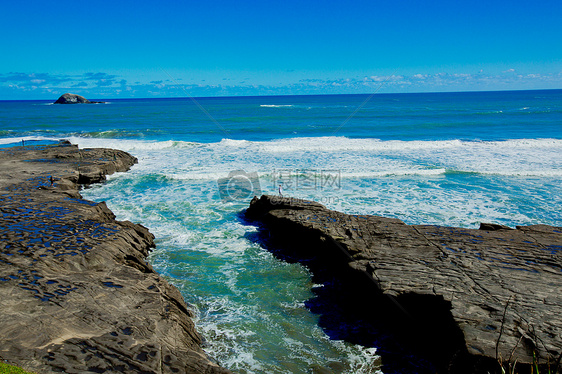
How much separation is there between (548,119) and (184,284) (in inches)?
2193

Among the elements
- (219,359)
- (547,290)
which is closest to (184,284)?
(219,359)

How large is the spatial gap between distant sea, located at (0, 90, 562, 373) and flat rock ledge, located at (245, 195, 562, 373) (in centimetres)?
99

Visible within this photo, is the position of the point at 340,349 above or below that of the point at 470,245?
below

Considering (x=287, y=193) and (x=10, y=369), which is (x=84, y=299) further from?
(x=287, y=193)

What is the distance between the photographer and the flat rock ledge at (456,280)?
230 inches

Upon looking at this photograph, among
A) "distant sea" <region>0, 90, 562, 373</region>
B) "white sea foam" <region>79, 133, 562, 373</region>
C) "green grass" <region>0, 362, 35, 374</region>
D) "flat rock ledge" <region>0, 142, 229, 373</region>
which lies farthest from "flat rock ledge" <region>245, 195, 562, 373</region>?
"green grass" <region>0, 362, 35, 374</region>

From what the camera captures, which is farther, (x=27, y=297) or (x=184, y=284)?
(x=184, y=284)

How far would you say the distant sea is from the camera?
7.59 m

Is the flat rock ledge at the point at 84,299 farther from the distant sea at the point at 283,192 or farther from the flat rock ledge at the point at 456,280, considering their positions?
the flat rock ledge at the point at 456,280

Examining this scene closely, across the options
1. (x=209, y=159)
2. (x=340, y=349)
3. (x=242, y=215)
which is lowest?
(x=340, y=349)

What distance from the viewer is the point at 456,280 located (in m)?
7.60

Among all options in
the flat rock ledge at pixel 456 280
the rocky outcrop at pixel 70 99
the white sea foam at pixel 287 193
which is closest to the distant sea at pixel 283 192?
the white sea foam at pixel 287 193

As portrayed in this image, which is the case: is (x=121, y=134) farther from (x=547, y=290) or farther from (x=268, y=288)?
(x=547, y=290)

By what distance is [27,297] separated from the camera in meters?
6.60
